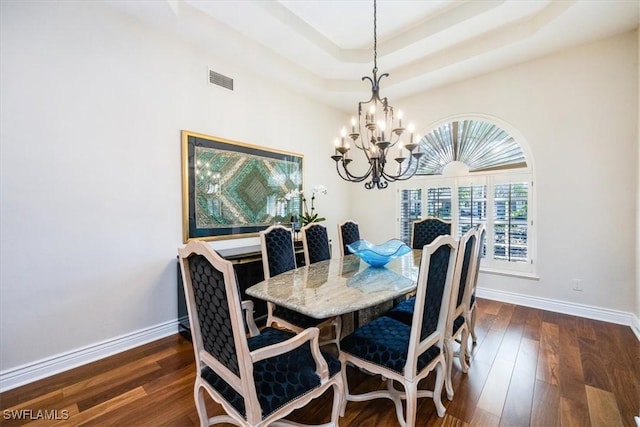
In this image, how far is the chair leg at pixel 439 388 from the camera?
1635 millimetres

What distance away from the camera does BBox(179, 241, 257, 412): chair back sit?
1.09m

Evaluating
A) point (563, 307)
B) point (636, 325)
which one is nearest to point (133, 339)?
point (563, 307)

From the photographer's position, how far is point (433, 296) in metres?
1.53

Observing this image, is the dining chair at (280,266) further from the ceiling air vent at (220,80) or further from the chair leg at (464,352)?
the ceiling air vent at (220,80)

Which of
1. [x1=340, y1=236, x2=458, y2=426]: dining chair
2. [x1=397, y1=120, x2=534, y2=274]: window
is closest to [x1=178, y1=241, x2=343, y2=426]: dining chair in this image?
[x1=340, y1=236, x2=458, y2=426]: dining chair

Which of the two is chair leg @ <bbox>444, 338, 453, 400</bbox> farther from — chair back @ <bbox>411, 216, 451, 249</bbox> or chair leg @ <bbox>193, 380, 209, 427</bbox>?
chair back @ <bbox>411, 216, 451, 249</bbox>

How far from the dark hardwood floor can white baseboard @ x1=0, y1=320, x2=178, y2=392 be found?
63 mm

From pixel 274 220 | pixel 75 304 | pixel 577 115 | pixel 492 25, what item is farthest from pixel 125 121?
pixel 577 115

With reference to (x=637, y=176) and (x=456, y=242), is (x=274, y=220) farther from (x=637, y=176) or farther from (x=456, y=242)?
(x=637, y=176)

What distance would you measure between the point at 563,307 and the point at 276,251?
3.41 m

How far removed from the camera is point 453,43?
3.27 metres

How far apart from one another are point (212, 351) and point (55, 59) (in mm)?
2549

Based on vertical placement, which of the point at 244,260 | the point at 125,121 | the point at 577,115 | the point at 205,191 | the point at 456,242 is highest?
the point at 577,115

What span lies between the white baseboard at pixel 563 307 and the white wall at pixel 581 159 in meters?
0.05
